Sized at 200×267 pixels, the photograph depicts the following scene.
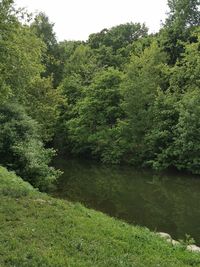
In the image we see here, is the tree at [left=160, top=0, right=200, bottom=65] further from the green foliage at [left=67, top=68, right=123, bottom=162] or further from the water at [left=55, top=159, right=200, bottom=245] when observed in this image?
the water at [left=55, top=159, right=200, bottom=245]

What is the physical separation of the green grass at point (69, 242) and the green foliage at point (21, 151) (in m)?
8.97

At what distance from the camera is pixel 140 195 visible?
27234 mm

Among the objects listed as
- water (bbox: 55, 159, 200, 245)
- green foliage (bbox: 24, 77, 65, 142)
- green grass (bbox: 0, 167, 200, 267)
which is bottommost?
water (bbox: 55, 159, 200, 245)

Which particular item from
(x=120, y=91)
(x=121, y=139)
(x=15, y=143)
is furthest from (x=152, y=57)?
Result: (x=15, y=143)

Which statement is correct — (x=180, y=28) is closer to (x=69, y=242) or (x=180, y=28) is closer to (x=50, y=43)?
(x=50, y=43)

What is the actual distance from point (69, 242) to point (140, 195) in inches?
702

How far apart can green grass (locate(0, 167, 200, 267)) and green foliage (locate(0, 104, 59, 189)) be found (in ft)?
29.4

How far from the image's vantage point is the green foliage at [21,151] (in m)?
22.1

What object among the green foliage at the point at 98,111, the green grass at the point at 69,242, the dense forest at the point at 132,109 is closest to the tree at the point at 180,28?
the dense forest at the point at 132,109

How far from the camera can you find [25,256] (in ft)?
28.2

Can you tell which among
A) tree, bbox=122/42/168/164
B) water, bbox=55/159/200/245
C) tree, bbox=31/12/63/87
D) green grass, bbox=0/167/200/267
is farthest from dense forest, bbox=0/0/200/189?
green grass, bbox=0/167/200/267

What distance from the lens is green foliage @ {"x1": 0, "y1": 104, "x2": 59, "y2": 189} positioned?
22.1m

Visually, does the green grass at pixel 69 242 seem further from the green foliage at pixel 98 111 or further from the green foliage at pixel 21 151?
the green foliage at pixel 98 111

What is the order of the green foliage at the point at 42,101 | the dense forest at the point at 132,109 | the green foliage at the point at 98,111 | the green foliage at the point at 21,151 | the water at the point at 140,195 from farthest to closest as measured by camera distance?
the green foliage at the point at 98,111 < the green foliage at the point at 42,101 < the dense forest at the point at 132,109 < the green foliage at the point at 21,151 < the water at the point at 140,195
